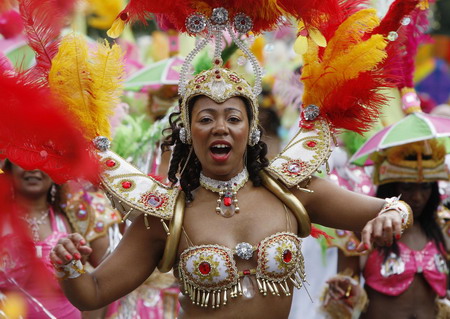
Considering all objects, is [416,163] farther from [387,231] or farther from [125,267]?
[125,267]

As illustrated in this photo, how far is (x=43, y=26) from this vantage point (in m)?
3.65

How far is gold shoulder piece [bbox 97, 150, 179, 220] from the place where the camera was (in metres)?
3.62

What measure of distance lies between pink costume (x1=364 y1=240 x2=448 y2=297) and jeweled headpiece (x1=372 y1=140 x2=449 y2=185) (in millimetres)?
457

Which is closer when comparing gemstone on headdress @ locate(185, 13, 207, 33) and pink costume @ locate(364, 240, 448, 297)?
gemstone on headdress @ locate(185, 13, 207, 33)

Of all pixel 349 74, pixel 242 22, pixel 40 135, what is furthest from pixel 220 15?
pixel 40 135

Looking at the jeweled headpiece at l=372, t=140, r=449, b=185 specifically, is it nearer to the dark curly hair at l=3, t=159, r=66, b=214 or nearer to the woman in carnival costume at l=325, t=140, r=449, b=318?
the woman in carnival costume at l=325, t=140, r=449, b=318

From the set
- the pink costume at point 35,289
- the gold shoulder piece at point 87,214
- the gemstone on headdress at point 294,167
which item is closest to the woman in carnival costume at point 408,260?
the gold shoulder piece at point 87,214

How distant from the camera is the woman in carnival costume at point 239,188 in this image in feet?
11.6

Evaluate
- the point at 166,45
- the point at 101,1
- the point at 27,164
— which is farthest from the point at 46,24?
the point at 166,45

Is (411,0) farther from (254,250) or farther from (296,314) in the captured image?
(296,314)

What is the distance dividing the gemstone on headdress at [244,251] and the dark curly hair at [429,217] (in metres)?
2.18

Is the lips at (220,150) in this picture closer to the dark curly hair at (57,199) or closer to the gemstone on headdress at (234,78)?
the gemstone on headdress at (234,78)

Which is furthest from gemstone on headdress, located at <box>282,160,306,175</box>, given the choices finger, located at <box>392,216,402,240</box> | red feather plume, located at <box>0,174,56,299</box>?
red feather plume, located at <box>0,174,56,299</box>

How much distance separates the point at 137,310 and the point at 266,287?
2.51m
